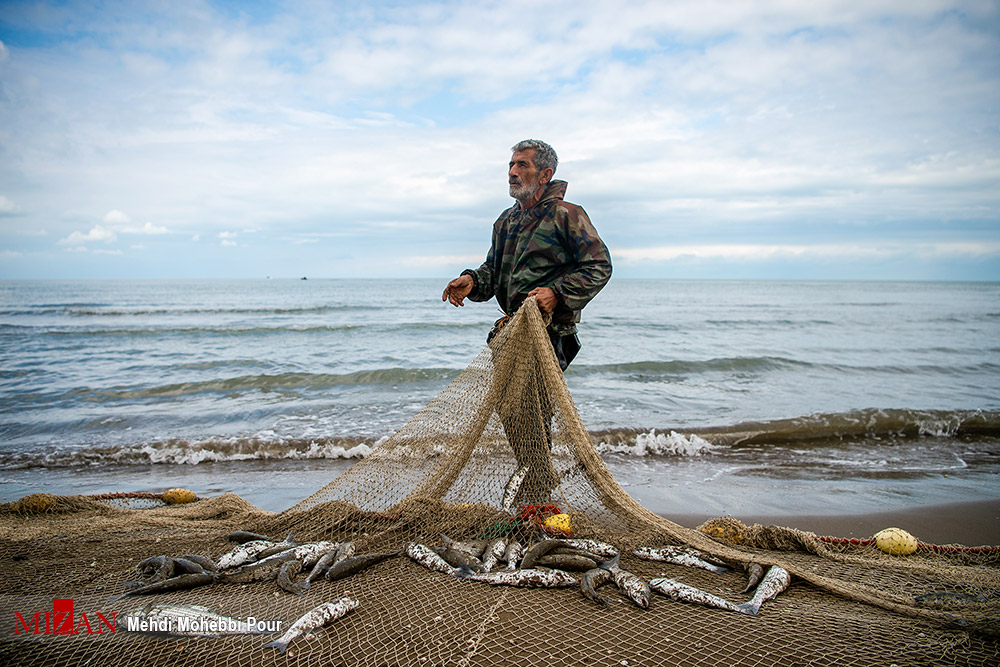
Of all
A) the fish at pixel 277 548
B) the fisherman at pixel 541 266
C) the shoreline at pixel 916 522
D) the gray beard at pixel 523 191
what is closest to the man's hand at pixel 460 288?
the fisherman at pixel 541 266

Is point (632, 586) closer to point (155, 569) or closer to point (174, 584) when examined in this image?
point (174, 584)

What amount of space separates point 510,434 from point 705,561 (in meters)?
1.43

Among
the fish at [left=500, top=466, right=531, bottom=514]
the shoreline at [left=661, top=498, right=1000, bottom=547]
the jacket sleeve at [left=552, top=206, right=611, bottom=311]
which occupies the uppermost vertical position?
the jacket sleeve at [left=552, top=206, right=611, bottom=311]

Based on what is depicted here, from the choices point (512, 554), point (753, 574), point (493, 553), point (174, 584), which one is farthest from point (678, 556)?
point (174, 584)

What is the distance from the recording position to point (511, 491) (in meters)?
3.65

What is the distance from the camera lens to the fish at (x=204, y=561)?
10.3 ft

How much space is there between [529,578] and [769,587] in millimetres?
1270

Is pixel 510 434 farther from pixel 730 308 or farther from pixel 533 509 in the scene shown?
pixel 730 308

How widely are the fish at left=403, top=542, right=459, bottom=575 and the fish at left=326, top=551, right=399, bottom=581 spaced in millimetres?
134

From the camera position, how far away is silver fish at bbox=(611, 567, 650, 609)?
2.72 metres

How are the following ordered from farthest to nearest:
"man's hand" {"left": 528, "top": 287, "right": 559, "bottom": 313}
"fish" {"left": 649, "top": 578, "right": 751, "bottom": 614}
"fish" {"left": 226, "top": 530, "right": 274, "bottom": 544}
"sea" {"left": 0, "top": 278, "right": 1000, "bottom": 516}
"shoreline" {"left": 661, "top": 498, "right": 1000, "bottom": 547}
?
"sea" {"left": 0, "top": 278, "right": 1000, "bottom": 516} < "shoreline" {"left": 661, "top": 498, "right": 1000, "bottom": 547} < "man's hand" {"left": 528, "top": 287, "right": 559, "bottom": 313} < "fish" {"left": 226, "top": 530, "right": 274, "bottom": 544} < "fish" {"left": 649, "top": 578, "right": 751, "bottom": 614}

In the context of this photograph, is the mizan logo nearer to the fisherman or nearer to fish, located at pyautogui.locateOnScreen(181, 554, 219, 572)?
fish, located at pyautogui.locateOnScreen(181, 554, 219, 572)

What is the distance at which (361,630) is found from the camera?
249 centimetres

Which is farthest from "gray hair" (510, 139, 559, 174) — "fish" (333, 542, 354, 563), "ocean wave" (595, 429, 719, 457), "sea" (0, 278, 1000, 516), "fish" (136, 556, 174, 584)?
"ocean wave" (595, 429, 719, 457)
